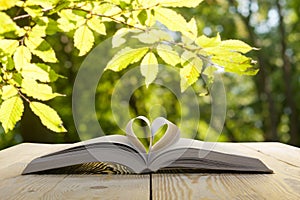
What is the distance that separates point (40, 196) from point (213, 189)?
0.32 meters

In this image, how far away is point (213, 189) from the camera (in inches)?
32.8

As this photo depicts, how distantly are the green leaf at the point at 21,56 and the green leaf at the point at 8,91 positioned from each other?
4 centimetres

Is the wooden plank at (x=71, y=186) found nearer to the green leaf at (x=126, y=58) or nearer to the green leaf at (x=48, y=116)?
the green leaf at (x=48, y=116)

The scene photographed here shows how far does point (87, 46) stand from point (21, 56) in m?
0.13

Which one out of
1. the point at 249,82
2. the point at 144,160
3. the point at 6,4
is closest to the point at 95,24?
the point at 6,4

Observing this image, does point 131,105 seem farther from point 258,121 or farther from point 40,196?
point 40,196

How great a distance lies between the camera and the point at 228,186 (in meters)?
0.87

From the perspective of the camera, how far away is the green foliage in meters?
0.77

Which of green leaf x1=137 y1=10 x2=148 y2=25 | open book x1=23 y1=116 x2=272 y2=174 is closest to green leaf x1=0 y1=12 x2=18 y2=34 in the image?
green leaf x1=137 y1=10 x2=148 y2=25

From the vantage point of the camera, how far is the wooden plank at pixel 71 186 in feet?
2.59

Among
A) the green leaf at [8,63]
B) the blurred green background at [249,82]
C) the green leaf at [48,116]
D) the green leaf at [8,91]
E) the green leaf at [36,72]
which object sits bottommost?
the blurred green background at [249,82]

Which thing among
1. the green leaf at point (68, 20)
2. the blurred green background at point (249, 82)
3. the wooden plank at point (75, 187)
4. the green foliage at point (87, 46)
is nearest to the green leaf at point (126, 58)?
the green foliage at point (87, 46)

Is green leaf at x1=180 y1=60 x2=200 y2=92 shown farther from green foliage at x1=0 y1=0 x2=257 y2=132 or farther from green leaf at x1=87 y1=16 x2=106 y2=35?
green leaf at x1=87 y1=16 x2=106 y2=35

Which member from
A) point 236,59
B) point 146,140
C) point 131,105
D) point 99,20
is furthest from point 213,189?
point 131,105
